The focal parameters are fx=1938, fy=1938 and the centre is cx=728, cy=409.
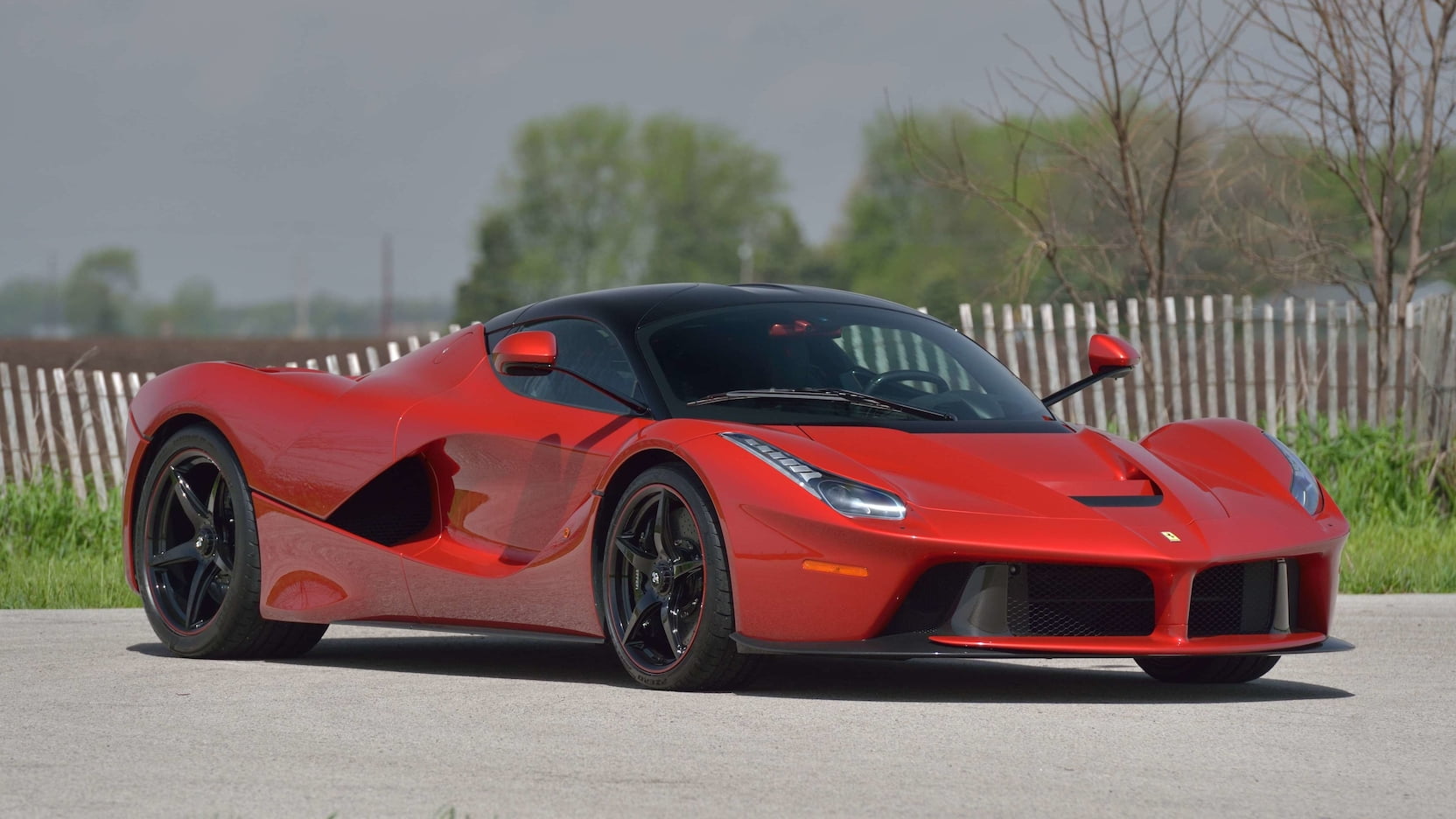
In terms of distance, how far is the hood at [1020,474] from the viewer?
19.3 feet

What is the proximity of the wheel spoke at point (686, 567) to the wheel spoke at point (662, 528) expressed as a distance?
0.08 m

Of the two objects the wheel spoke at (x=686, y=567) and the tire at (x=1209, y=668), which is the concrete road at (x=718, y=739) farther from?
the wheel spoke at (x=686, y=567)

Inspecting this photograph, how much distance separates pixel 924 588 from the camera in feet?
19.0

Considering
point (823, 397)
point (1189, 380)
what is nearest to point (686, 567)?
point (823, 397)

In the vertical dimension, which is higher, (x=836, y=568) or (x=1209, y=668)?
(x=836, y=568)

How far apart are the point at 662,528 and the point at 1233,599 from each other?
5.92 ft

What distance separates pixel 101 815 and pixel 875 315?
396 centimetres

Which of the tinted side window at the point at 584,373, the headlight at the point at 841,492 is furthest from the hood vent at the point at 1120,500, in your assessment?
the tinted side window at the point at 584,373

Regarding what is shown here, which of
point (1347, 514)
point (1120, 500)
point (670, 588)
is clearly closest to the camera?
point (1120, 500)

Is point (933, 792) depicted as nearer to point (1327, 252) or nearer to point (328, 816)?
point (328, 816)

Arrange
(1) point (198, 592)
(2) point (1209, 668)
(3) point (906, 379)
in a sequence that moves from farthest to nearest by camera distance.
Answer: (1) point (198, 592) < (3) point (906, 379) < (2) point (1209, 668)

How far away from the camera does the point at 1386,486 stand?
1260 centimetres

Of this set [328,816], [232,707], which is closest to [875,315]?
[232,707]

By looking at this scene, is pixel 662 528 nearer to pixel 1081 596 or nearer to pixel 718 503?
pixel 718 503
